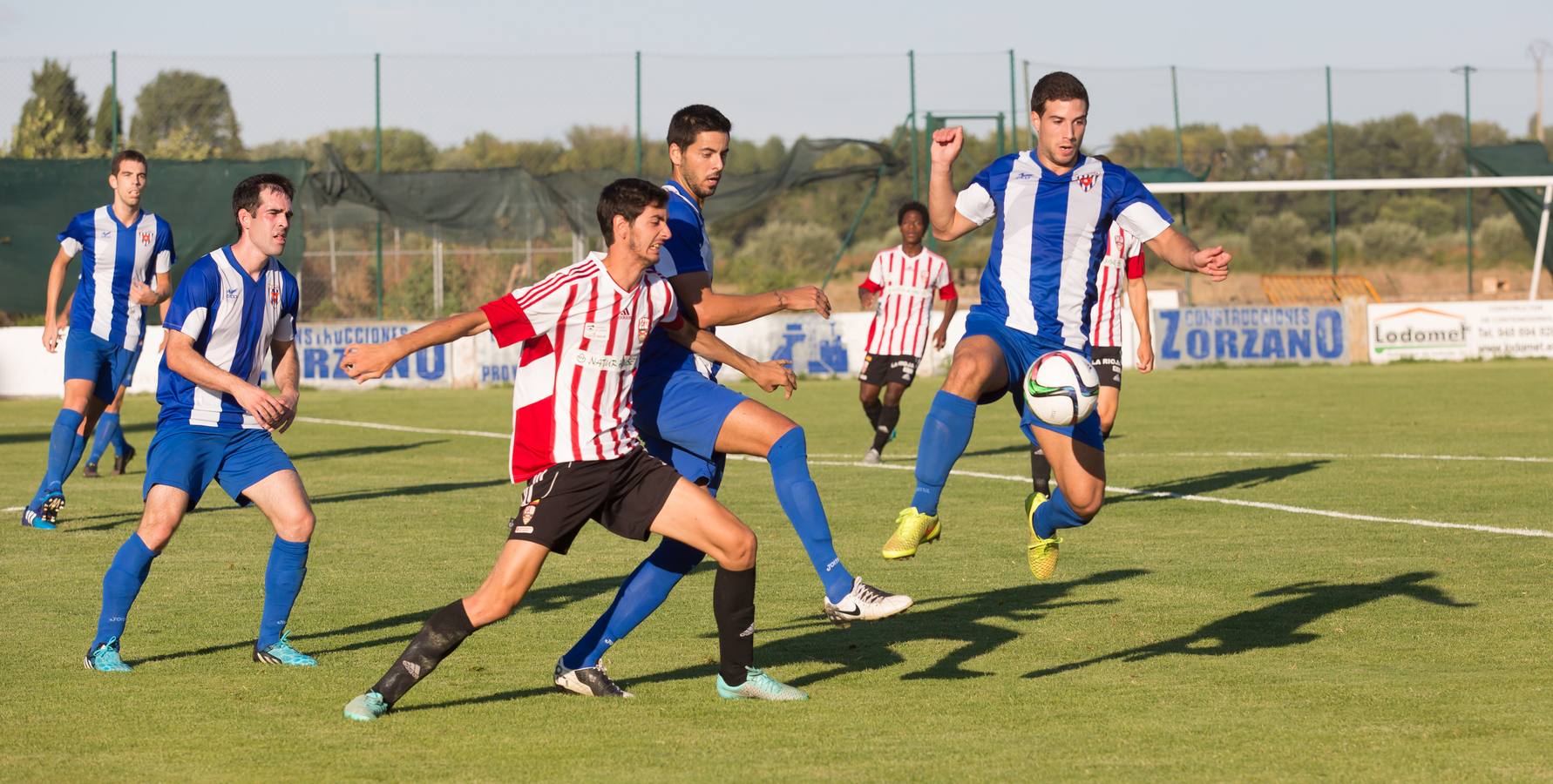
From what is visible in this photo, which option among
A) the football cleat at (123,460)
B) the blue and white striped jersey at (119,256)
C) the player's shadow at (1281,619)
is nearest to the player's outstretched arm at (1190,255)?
the player's shadow at (1281,619)

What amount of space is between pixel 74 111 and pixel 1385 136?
96.6 ft

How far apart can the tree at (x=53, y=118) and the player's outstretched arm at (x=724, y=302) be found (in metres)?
23.4

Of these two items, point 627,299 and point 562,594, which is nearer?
point 627,299

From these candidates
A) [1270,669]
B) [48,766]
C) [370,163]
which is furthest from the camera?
[370,163]

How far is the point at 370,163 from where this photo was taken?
29156 millimetres

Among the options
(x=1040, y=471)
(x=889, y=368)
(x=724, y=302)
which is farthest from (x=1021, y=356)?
(x=889, y=368)

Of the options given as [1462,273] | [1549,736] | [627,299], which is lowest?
[1549,736]

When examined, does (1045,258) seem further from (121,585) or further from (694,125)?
(121,585)

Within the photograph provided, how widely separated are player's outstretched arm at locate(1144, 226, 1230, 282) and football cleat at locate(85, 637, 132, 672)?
14.1 feet

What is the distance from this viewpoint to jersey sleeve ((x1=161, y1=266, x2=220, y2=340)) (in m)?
6.61

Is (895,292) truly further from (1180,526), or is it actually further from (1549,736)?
(1549,736)

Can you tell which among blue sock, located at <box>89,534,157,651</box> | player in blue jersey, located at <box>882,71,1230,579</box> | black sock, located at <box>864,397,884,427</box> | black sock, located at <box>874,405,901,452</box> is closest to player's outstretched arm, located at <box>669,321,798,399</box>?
player in blue jersey, located at <box>882,71,1230,579</box>

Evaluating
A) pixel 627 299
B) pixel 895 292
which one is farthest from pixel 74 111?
pixel 627 299

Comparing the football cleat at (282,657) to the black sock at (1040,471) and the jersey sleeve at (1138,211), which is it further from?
the black sock at (1040,471)
